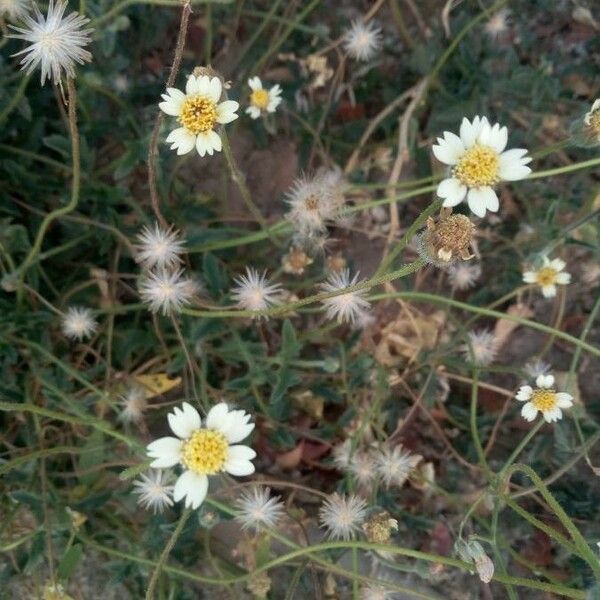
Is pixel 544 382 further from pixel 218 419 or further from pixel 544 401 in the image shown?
pixel 218 419

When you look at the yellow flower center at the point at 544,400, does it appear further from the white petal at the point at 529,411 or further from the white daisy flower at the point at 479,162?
the white daisy flower at the point at 479,162

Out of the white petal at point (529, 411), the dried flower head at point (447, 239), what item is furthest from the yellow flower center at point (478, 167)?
the white petal at point (529, 411)

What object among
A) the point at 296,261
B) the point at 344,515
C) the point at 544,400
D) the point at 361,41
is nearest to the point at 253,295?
the point at 296,261

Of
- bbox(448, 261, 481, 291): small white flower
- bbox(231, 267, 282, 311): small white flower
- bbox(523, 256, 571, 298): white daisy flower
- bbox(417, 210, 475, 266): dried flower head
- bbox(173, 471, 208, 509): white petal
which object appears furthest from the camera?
bbox(448, 261, 481, 291): small white flower

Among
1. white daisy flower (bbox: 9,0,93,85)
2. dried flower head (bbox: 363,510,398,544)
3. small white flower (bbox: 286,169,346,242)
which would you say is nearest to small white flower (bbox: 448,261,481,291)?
small white flower (bbox: 286,169,346,242)

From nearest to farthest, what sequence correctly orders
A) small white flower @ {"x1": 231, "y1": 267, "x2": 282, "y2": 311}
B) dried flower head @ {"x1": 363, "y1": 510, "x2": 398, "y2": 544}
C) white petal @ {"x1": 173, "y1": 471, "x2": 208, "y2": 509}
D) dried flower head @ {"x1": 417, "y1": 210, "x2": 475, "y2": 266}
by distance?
dried flower head @ {"x1": 417, "y1": 210, "x2": 475, "y2": 266} < white petal @ {"x1": 173, "y1": 471, "x2": 208, "y2": 509} < dried flower head @ {"x1": 363, "y1": 510, "x2": 398, "y2": 544} < small white flower @ {"x1": 231, "y1": 267, "x2": 282, "y2": 311}

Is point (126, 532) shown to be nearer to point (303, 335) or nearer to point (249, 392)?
point (249, 392)

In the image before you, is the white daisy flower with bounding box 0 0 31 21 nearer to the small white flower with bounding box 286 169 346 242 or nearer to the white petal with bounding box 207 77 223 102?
the white petal with bounding box 207 77 223 102

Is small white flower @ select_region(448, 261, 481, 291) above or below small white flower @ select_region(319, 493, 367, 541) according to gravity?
above
